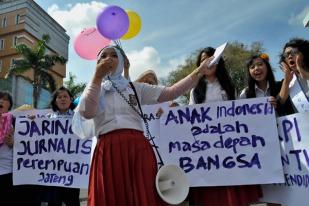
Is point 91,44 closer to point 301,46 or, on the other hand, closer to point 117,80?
point 117,80

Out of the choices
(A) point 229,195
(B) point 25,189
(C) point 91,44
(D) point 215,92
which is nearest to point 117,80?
(C) point 91,44

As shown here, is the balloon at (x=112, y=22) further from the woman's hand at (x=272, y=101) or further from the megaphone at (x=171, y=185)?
the woman's hand at (x=272, y=101)

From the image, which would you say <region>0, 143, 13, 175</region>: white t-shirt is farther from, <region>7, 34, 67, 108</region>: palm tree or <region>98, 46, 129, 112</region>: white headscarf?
<region>7, 34, 67, 108</region>: palm tree

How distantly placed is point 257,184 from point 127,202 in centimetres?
152

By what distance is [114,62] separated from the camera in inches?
101

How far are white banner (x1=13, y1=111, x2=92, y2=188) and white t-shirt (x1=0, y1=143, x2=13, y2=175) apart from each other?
45 millimetres

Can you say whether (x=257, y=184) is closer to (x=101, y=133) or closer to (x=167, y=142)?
(x=167, y=142)

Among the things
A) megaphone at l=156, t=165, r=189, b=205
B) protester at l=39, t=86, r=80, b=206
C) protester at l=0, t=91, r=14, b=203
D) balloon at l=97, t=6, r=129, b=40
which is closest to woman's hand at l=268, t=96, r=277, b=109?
megaphone at l=156, t=165, r=189, b=205

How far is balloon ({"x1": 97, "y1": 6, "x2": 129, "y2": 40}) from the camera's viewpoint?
3205 mm

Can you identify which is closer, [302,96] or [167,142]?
[302,96]

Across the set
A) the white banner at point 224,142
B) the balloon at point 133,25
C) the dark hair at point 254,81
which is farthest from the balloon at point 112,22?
the dark hair at point 254,81

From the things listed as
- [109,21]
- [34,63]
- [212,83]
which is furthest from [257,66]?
[34,63]

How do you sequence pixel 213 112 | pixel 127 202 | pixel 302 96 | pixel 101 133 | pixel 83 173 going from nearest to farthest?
pixel 127 202, pixel 101 133, pixel 302 96, pixel 213 112, pixel 83 173

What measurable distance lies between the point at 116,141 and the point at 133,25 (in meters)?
1.82
